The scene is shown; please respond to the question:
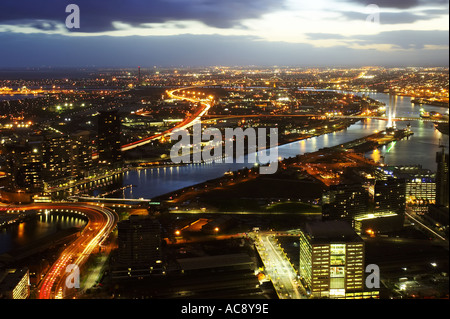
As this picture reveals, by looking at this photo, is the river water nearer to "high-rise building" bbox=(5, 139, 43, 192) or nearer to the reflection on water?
the reflection on water

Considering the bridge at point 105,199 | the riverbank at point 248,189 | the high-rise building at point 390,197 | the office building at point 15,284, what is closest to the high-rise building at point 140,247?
the office building at point 15,284

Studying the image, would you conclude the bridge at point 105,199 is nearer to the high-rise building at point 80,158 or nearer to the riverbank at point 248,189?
the riverbank at point 248,189

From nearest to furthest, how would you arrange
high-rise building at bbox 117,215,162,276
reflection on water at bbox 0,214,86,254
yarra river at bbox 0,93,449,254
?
high-rise building at bbox 117,215,162,276, reflection on water at bbox 0,214,86,254, yarra river at bbox 0,93,449,254

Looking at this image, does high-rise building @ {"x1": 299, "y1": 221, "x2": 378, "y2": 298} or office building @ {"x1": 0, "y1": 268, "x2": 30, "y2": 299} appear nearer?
office building @ {"x1": 0, "y1": 268, "x2": 30, "y2": 299}

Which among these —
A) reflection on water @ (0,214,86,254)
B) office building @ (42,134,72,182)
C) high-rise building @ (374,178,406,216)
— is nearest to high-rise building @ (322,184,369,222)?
high-rise building @ (374,178,406,216)
